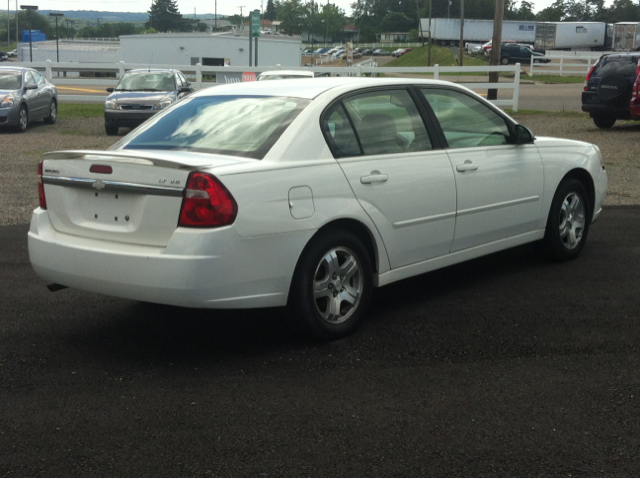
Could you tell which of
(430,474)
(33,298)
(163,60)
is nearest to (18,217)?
(33,298)

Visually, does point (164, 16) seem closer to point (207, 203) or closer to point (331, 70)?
point (331, 70)

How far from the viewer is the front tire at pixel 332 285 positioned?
17.1 ft

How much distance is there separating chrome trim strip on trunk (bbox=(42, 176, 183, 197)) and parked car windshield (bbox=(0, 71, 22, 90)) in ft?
56.4

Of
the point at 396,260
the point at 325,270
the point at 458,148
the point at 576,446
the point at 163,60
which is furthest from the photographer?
the point at 163,60

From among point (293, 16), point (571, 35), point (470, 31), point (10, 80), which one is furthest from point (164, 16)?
point (10, 80)

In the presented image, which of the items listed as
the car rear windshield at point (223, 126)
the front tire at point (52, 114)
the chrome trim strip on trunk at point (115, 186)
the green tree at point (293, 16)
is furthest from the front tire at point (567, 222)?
the green tree at point (293, 16)

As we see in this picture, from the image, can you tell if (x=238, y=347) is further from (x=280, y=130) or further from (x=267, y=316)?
(x=280, y=130)

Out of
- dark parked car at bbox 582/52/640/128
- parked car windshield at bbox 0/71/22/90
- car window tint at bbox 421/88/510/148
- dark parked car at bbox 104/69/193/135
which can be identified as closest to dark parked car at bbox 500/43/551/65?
dark parked car at bbox 582/52/640/128

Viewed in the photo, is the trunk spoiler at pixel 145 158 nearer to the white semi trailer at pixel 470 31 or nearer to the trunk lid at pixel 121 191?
the trunk lid at pixel 121 191

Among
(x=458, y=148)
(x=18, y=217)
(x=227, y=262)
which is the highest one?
(x=458, y=148)

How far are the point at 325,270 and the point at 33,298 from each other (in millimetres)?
2374

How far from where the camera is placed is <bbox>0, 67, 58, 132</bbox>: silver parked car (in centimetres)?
2064

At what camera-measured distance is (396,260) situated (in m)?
5.85

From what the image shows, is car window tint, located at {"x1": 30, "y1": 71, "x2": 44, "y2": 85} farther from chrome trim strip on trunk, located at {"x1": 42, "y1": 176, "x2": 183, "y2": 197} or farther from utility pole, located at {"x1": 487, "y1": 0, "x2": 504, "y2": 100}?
chrome trim strip on trunk, located at {"x1": 42, "y1": 176, "x2": 183, "y2": 197}
